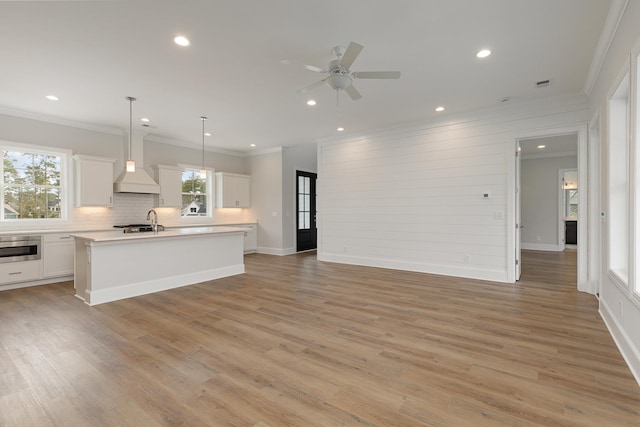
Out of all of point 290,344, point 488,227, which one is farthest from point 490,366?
point 488,227

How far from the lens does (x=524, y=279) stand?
5180 mm

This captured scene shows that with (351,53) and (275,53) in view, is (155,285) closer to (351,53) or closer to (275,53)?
(275,53)

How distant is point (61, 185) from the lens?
5.67 meters

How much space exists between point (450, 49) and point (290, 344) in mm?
3441

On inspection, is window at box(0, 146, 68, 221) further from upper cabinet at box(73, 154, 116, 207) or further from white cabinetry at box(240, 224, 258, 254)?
white cabinetry at box(240, 224, 258, 254)

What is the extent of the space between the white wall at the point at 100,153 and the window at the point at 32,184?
174mm

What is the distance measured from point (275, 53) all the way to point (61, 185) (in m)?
5.10

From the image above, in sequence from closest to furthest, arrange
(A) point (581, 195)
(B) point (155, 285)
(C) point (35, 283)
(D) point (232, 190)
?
1. (A) point (581, 195)
2. (B) point (155, 285)
3. (C) point (35, 283)
4. (D) point (232, 190)

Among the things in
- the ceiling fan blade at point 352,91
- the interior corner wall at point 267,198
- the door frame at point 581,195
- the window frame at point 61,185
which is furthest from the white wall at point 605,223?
the window frame at point 61,185

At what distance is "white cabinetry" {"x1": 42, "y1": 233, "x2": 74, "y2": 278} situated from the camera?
5102 mm

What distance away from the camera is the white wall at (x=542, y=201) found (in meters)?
8.58

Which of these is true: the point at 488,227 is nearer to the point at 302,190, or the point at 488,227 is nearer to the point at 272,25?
the point at 272,25

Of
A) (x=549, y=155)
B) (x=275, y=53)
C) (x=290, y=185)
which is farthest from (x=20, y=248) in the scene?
(x=549, y=155)

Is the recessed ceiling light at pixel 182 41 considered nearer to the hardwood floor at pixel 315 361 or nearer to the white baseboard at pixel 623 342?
the hardwood floor at pixel 315 361
